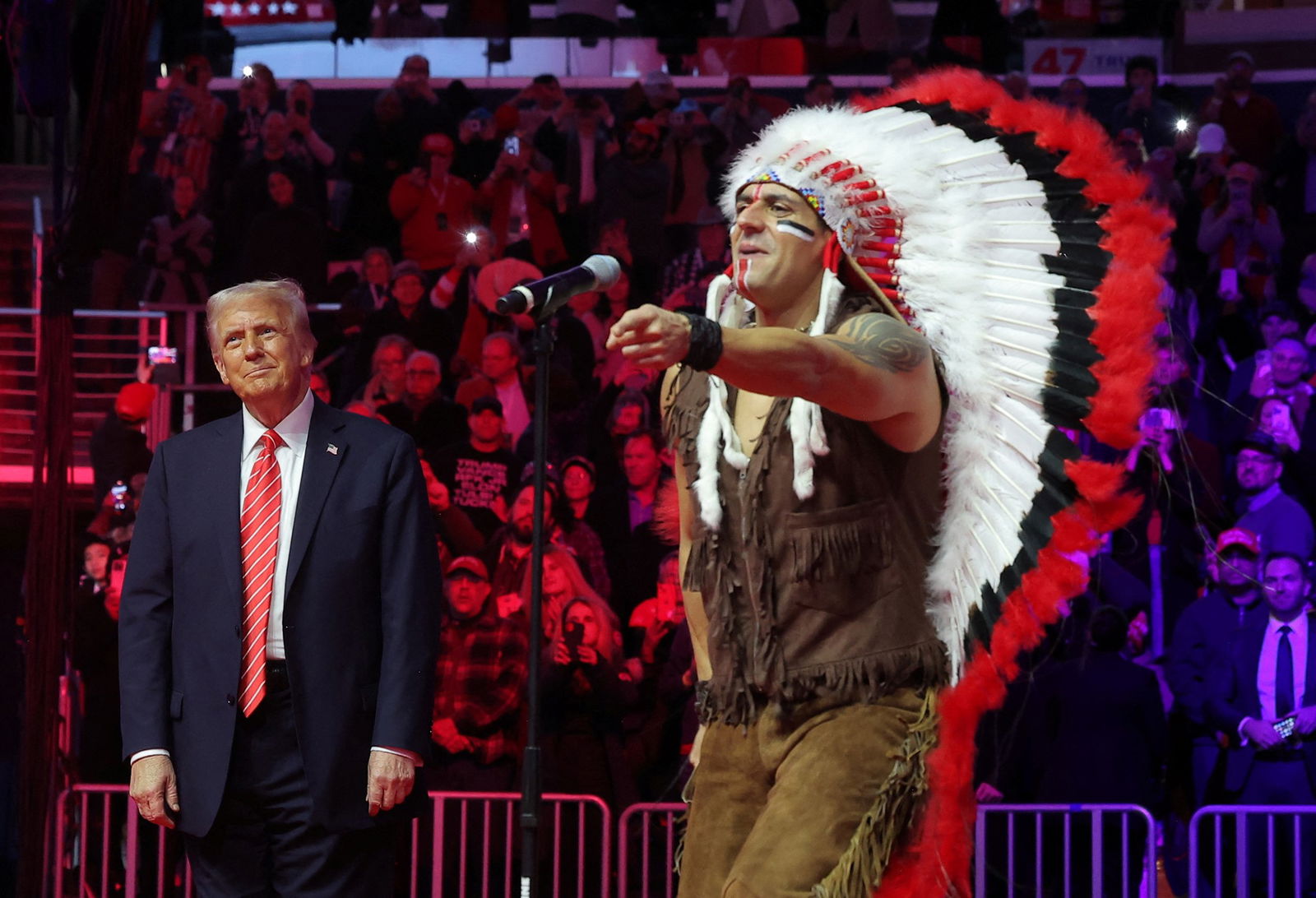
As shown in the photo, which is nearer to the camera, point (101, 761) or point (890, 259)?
point (890, 259)

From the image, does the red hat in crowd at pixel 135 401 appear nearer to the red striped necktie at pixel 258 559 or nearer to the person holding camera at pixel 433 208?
the person holding camera at pixel 433 208

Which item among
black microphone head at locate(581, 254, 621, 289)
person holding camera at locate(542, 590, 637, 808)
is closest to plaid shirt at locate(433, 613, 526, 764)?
person holding camera at locate(542, 590, 637, 808)

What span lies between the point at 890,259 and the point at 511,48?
356 inches

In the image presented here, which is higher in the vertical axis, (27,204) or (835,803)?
(27,204)

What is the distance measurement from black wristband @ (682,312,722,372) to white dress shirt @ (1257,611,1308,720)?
4.37 m

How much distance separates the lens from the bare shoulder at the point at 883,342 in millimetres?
3316

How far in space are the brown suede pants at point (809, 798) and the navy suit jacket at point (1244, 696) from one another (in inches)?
137

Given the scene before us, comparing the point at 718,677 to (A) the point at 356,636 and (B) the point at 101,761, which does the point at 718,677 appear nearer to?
(A) the point at 356,636

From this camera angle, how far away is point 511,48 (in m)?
12.3

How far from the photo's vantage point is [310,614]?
12.0 ft

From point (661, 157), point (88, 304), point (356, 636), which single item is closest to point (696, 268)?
point (661, 157)

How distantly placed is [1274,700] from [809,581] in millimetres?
3779

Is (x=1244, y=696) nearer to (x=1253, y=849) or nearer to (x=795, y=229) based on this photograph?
(x=1253, y=849)

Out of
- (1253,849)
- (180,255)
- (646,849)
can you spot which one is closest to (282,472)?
(646,849)
